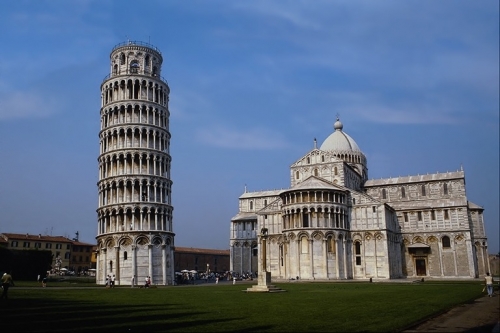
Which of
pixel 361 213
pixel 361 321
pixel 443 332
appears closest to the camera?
pixel 443 332

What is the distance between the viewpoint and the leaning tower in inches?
2450

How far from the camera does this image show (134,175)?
63.4m

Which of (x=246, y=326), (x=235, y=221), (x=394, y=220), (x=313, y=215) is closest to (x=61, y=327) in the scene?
(x=246, y=326)

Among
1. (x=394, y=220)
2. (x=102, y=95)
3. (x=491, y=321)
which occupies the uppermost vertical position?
(x=102, y=95)

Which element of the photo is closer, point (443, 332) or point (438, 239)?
point (443, 332)

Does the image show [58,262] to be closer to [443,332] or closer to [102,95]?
[102,95]

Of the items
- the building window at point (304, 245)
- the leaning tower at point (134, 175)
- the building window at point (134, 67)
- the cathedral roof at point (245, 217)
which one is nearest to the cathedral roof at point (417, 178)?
the cathedral roof at point (245, 217)

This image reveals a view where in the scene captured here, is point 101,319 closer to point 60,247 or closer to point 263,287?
point 263,287

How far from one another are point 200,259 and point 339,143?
65.0m

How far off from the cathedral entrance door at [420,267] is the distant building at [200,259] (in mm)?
59770

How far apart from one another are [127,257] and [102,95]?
2373cm

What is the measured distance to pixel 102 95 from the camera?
227 feet

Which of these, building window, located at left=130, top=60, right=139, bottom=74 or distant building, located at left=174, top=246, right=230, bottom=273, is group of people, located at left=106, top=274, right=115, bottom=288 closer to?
building window, located at left=130, top=60, right=139, bottom=74

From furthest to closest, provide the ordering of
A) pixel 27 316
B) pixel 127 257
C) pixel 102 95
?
1. pixel 102 95
2. pixel 127 257
3. pixel 27 316
